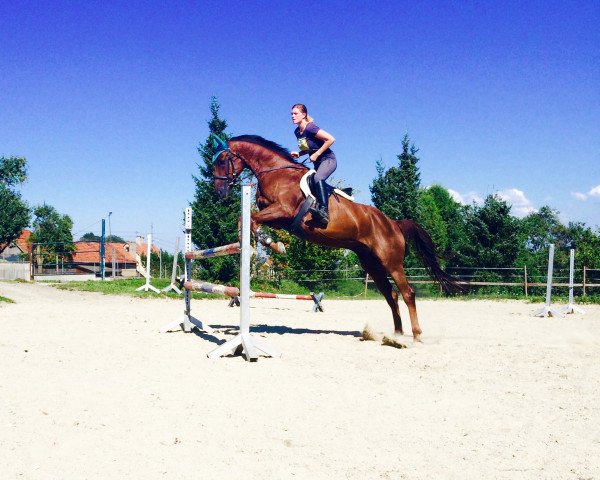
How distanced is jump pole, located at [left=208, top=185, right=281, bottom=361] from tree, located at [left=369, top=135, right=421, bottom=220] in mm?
23882

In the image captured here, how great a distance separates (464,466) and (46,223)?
72275 millimetres

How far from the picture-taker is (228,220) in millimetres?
24109

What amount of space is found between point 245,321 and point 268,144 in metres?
2.63

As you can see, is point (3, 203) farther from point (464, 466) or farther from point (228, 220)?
point (464, 466)

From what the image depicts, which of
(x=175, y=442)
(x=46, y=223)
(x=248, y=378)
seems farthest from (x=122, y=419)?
(x=46, y=223)

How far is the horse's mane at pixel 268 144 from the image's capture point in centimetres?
701

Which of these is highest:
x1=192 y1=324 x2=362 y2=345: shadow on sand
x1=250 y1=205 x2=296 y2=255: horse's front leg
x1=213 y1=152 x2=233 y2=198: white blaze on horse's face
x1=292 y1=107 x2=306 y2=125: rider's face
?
x1=292 y1=107 x2=306 y2=125: rider's face

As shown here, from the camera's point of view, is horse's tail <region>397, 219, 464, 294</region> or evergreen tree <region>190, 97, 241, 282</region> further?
evergreen tree <region>190, 97, 241, 282</region>

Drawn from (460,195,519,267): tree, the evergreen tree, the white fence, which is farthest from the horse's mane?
the white fence

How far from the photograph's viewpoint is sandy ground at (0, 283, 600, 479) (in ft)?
9.16

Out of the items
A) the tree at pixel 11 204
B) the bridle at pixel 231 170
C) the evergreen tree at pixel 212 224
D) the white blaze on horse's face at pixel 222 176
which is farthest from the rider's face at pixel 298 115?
the tree at pixel 11 204

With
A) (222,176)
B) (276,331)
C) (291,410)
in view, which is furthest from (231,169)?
(291,410)

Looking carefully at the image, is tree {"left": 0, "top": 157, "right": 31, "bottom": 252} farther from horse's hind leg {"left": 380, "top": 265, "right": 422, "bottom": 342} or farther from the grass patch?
horse's hind leg {"left": 380, "top": 265, "right": 422, "bottom": 342}

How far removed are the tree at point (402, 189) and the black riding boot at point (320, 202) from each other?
22701mm
